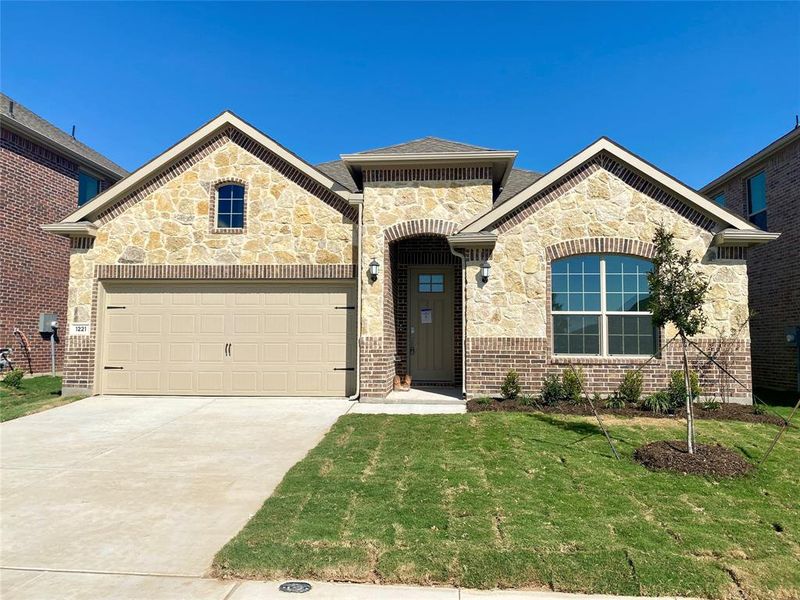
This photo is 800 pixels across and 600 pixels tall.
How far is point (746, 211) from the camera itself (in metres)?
15.2

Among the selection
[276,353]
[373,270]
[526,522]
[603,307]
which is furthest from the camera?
[276,353]

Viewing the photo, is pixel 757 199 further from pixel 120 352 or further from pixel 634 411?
pixel 120 352

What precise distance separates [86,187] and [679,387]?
18530 mm

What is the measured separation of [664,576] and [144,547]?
13.6 ft

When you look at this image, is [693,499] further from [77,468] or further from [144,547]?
[77,468]

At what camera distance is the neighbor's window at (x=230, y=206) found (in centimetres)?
1143

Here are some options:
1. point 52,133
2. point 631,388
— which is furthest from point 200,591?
point 52,133

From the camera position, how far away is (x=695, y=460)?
20.5 feet

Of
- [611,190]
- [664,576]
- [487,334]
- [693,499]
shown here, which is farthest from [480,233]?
[664,576]

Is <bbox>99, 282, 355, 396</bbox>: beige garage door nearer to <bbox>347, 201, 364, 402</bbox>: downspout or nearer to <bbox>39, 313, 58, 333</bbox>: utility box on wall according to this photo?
<bbox>347, 201, 364, 402</bbox>: downspout

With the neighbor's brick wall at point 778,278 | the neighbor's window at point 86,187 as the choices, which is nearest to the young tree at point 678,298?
the neighbor's brick wall at point 778,278

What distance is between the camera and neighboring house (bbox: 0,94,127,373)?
14164 millimetres

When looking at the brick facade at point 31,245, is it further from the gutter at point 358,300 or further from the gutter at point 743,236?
the gutter at point 743,236

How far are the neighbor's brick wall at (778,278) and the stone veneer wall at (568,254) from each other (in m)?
3.92
